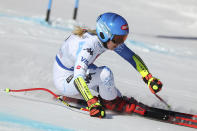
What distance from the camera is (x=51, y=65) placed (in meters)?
6.07

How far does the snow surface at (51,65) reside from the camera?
10.4ft

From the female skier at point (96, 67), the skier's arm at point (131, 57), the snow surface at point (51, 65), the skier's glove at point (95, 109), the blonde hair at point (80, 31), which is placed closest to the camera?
the snow surface at point (51, 65)

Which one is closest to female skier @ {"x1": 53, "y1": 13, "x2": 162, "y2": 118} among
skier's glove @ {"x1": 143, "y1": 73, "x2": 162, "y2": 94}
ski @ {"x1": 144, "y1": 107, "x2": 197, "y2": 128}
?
skier's glove @ {"x1": 143, "y1": 73, "x2": 162, "y2": 94}

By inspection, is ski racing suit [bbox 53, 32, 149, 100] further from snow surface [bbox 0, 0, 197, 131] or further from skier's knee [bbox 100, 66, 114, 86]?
snow surface [bbox 0, 0, 197, 131]

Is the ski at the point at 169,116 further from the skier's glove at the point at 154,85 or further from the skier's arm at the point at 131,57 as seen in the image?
the skier's arm at the point at 131,57

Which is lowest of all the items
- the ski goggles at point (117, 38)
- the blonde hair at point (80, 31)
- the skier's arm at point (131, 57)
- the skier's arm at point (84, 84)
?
the skier's arm at point (84, 84)

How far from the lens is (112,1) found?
17375 mm

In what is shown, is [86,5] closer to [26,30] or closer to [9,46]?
[26,30]

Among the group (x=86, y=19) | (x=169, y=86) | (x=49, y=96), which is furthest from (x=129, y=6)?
(x=49, y=96)

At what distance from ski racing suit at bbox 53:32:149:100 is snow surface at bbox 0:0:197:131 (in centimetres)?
27

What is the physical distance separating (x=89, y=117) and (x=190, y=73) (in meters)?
4.60

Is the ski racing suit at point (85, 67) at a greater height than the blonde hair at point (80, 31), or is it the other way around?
the blonde hair at point (80, 31)

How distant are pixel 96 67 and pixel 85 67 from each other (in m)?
0.44

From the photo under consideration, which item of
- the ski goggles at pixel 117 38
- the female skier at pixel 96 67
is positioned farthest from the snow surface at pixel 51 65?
the ski goggles at pixel 117 38
